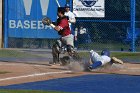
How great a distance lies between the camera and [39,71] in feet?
50.6

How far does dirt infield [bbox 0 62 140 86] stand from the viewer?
45.4 feet

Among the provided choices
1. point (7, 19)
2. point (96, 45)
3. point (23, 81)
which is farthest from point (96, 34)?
point (23, 81)

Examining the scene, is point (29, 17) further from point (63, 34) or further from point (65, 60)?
point (65, 60)

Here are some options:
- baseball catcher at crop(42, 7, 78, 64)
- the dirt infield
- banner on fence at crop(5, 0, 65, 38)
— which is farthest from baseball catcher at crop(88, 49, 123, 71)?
banner on fence at crop(5, 0, 65, 38)

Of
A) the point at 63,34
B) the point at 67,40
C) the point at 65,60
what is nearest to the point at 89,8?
the point at 63,34

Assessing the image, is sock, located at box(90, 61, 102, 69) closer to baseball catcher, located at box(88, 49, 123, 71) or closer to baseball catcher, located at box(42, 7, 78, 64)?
baseball catcher, located at box(88, 49, 123, 71)

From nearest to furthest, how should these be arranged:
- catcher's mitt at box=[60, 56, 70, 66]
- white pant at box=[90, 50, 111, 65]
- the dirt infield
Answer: the dirt infield < white pant at box=[90, 50, 111, 65] < catcher's mitt at box=[60, 56, 70, 66]

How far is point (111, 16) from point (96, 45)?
1.75 meters

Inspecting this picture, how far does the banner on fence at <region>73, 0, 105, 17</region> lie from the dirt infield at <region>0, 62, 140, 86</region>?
7222mm

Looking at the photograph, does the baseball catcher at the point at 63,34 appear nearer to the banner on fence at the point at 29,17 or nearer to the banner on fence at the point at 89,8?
the banner on fence at the point at 89,8

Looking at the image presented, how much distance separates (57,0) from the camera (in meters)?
24.5

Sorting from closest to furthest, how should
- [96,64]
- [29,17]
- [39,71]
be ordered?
[96,64], [39,71], [29,17]

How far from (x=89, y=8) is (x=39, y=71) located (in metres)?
9.34

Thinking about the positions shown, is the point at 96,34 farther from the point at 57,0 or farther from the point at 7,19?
the point at 7,19
